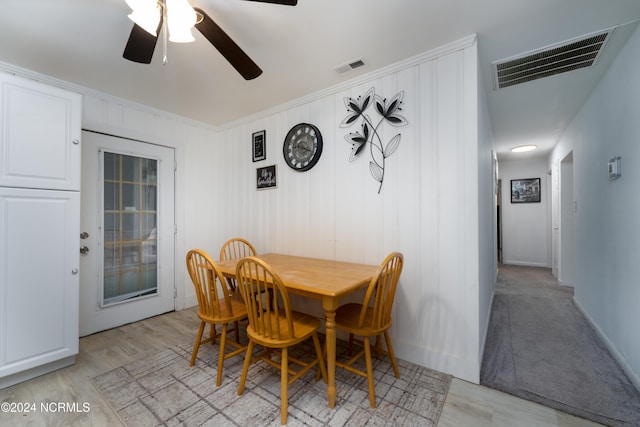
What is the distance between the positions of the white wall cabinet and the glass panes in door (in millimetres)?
699

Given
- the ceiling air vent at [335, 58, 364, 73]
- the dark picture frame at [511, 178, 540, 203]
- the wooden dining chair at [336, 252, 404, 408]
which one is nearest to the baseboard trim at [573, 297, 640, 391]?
the wooden dining chair at [336, 252, 404, 408]

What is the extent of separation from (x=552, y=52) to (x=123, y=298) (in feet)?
15.1

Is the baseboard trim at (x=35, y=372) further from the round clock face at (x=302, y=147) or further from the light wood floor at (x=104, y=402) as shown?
the round clock face at (x=302, y=147)

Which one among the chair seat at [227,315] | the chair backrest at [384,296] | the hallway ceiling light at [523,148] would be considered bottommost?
the chair seat at [227,315]

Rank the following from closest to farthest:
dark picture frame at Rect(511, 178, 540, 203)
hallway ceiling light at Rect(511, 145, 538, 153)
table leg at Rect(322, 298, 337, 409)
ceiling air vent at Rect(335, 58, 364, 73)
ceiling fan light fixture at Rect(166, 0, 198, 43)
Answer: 1. ceiling fan light fixture at Rect(166, 0, 198, 43)
2. table leg at Rect(322, 298, 337, 409)
3. ceiling air vent at Rect(335, 58, 364, 73)
4. hallway ceiling light at Rect(511, 145, 538, 153)
5. dark picture frame at Rect(511, 178, 540, 203)

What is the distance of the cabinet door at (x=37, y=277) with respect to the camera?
6.04 feet

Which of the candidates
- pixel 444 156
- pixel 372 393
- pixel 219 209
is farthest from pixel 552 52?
pixel 219 209

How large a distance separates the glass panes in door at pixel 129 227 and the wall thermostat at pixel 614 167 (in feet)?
14.5

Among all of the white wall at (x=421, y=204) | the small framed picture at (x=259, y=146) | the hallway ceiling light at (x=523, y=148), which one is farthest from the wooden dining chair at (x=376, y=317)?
the hallway ceiling light at (x=523, y=148)

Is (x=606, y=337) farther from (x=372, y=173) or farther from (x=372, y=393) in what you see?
(x=372, y=173)

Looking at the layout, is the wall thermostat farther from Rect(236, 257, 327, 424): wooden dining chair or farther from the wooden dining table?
Rect(236, 257, 327, 424): wooden dining chair

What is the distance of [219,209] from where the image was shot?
3.76 meters

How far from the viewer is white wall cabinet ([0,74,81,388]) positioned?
6.05 feet

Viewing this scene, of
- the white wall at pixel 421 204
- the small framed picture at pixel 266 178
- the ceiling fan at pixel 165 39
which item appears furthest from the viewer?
the small framed picture at pixel 266 178
